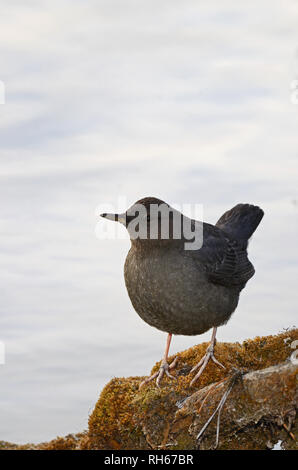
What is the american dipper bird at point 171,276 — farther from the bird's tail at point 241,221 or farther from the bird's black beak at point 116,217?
the bird's tail at point 241,221

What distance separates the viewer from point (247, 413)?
5.14m

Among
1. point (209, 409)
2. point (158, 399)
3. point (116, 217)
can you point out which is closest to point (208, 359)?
point (158, 399)

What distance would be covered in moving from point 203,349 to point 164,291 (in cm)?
110

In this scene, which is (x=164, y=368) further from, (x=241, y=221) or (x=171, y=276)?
(x=241, y=221)

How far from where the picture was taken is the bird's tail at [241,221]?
7.74 meters

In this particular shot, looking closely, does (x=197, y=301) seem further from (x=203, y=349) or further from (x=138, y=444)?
(x=138, y=444)

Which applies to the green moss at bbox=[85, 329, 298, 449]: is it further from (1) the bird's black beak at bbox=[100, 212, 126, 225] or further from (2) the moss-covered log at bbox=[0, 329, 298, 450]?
(1) the bird's black beak at bbox=[100, 212, 126, 225]

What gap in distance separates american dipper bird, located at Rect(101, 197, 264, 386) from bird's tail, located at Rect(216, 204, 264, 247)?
1094 mm

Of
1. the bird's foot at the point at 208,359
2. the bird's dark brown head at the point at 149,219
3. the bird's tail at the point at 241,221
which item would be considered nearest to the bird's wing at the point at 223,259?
the bird's tail at the point at 241,221

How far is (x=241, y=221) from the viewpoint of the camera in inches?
311

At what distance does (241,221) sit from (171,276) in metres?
2.06

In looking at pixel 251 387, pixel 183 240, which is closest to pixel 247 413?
pixel 251 387
